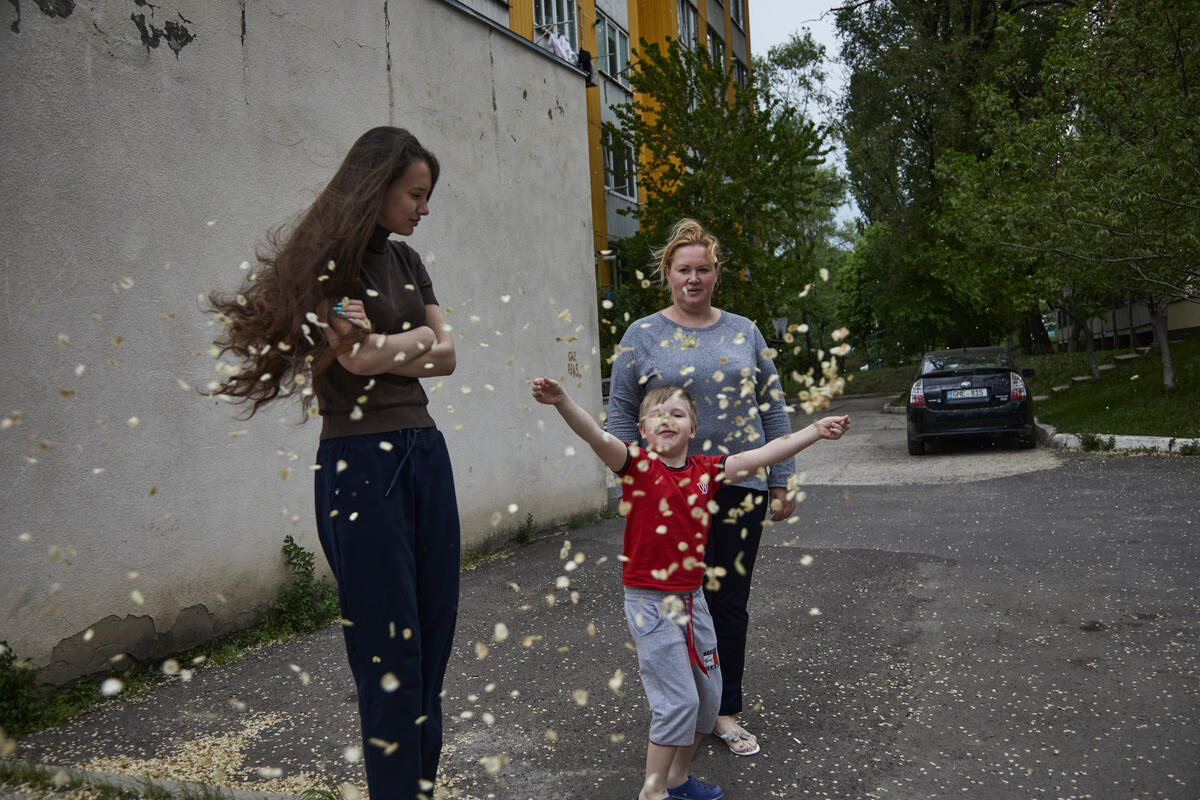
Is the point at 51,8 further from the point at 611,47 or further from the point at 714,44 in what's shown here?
the point at 714,44

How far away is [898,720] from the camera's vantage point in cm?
419

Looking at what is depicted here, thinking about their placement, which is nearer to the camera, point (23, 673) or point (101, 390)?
point (23, 673)

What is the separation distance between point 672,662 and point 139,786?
2.21m

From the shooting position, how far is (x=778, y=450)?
3.44 metres

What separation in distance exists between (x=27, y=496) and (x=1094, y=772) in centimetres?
518

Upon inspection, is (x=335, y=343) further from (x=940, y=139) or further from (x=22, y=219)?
(x=940, y=139)

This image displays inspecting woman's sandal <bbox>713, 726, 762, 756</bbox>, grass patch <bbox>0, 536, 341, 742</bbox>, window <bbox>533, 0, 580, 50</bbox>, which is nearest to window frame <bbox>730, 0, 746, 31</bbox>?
window <bbox>533, 0, 580, 50</bbox>

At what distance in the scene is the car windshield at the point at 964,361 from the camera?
14516mm

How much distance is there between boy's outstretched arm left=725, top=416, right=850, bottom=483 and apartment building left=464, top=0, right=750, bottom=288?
480 inches

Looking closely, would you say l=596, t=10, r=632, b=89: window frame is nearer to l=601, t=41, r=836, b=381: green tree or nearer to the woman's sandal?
l=601, t=41, r=836, b=381: green tree

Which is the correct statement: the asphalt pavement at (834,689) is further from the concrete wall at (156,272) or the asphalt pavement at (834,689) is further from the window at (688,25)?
the window at (688,25)

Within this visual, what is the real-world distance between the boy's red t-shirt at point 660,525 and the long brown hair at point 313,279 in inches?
46.3

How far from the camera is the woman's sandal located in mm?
3916

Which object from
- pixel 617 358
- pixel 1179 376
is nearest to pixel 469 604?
pixel 617 358
